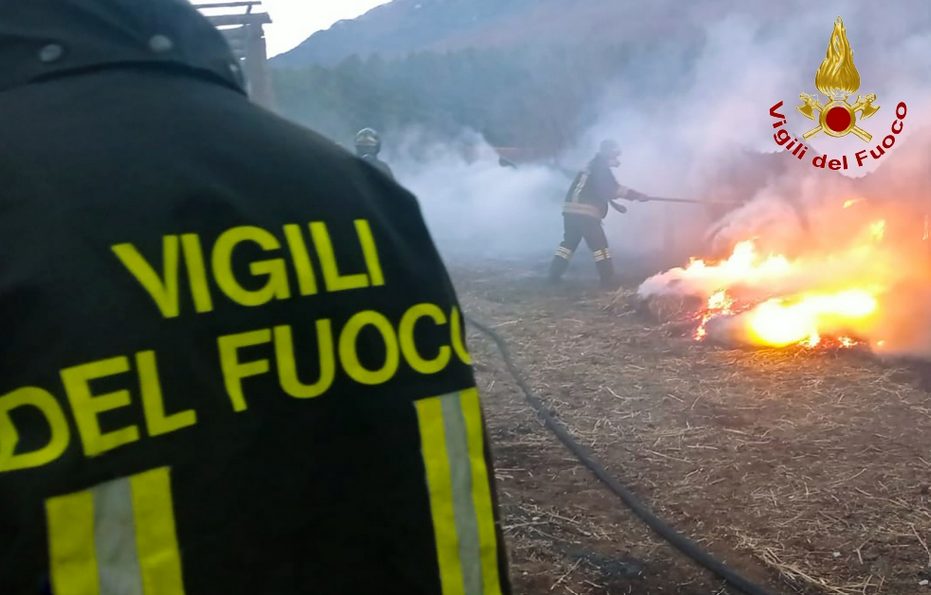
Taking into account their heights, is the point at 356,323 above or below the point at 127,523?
above

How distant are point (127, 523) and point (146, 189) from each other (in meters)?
0.40

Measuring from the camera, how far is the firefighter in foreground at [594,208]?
1028 cm

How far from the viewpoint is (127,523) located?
942 millimetres

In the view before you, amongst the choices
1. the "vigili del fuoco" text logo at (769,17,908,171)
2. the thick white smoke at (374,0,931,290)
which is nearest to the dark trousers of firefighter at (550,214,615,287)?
the thick white smoke at (374,0,931,290)

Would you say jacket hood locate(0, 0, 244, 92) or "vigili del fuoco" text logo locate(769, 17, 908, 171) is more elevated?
"vigili del fuoco" text logo locate(769, 17, 908, 171)

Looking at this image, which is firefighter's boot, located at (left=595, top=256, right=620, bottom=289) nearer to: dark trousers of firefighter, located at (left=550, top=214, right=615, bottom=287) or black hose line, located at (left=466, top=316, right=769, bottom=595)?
dark trousers of firefighter, located at (left=550, top=214, right=615, bottom=287)

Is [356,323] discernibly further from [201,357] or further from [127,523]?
[127,523]

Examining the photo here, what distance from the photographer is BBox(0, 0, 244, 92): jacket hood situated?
3.19ft

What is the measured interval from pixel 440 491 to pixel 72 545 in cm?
50

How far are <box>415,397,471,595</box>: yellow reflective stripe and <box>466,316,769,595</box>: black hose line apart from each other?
2596mm

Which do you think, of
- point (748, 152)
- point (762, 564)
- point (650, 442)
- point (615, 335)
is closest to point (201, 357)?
point (762, 564)

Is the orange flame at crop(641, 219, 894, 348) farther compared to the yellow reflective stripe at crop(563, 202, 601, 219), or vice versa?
the yellow reflective stripe at crop(563, 202, 601, 219)

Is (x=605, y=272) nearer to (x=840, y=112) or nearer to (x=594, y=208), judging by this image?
(x=594, y=208)

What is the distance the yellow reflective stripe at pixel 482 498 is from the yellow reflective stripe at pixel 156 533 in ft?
1.51
